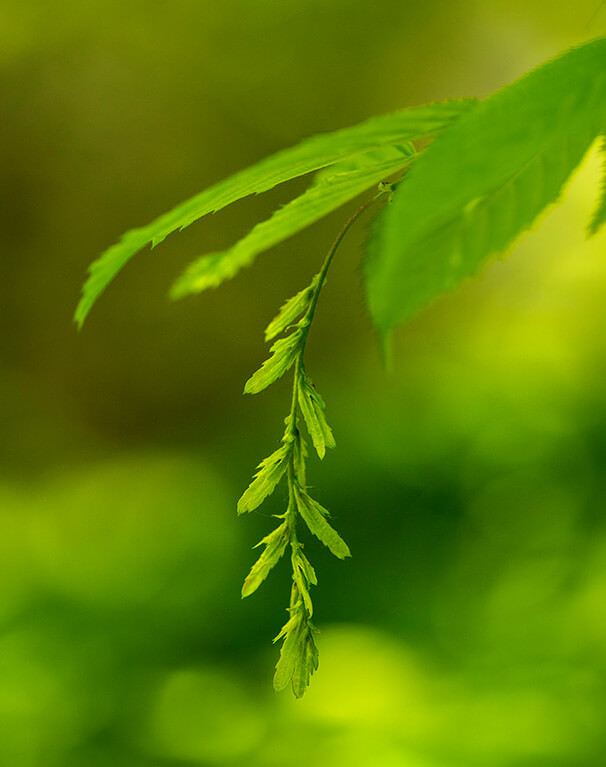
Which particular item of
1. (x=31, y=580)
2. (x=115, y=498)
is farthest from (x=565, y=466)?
(x=31, y=580)

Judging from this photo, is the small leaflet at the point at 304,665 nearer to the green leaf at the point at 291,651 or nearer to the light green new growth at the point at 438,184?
the green leaf at the point at 291,651

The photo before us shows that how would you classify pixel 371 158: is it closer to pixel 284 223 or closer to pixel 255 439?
pixel 284 223

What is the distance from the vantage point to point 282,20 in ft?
7.29

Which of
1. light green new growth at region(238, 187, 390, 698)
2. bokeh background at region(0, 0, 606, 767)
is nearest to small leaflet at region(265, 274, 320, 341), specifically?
light green new growth at region(238, 187, 390, 698)

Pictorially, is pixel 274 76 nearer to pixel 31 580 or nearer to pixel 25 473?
pixel 25 473

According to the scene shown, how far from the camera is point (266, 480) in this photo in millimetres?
251

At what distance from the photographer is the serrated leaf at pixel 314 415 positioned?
246mm

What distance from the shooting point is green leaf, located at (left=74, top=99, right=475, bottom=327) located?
0.59ft

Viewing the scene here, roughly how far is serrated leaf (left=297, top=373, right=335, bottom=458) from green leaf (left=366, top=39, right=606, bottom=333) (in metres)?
0.08

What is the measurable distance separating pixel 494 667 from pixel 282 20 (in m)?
1.77

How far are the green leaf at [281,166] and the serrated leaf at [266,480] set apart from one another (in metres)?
0.08

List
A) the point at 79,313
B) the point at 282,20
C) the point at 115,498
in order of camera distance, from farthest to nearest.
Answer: the point at 282,20 < the point at 115,498 < the point at 79,313

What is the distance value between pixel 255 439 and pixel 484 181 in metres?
1.80

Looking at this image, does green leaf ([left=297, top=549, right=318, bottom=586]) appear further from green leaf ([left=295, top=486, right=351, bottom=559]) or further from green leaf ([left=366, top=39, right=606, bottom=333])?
green leaf ([left=366, top=39, right=606, bottom=333])
